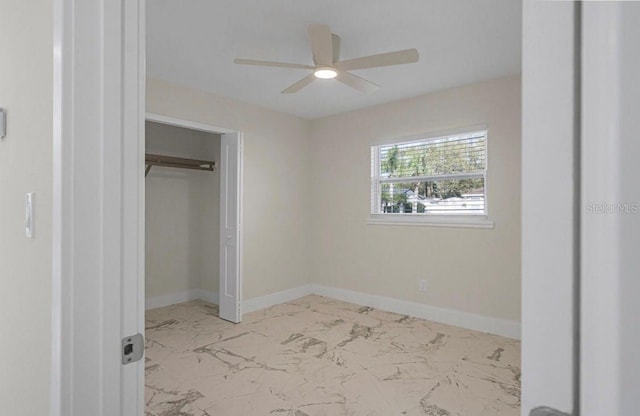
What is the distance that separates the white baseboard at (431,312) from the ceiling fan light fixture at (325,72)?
8.70 feet

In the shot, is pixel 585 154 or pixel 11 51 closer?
pixel 585 154

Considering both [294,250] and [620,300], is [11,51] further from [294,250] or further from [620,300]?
[294,250]

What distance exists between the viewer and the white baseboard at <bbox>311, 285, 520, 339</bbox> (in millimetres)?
3443

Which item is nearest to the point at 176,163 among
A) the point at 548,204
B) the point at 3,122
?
the point at 3,122

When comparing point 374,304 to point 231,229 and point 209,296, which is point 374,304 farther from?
point 209,296

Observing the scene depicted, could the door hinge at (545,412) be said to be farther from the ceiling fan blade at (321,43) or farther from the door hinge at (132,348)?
the ceiling fan blade at (321,43)

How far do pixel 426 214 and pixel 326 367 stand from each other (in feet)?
6.67

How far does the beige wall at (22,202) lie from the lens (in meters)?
0.88

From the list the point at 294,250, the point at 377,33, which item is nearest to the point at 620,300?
the point at 377,33

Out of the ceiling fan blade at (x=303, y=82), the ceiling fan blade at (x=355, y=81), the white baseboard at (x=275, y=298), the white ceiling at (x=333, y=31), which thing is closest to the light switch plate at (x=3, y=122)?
the white ceiling at (x=333, y=31)

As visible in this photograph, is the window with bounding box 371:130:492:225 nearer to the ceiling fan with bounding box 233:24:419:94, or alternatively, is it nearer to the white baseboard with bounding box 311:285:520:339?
the white baseboard with bounding box 311:285:520:339

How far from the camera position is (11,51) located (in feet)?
3.81

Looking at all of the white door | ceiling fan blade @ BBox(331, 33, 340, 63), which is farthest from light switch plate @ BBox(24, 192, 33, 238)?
the white door

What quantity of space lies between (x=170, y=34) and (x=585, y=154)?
2.91 meters
